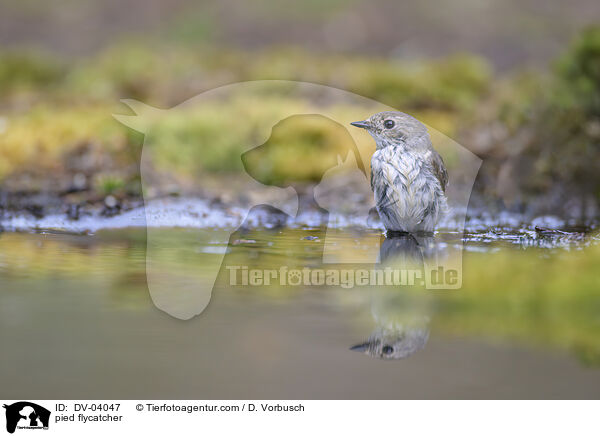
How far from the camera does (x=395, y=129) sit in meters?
4.49

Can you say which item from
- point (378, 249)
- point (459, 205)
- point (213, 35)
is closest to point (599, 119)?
point (459, 205)

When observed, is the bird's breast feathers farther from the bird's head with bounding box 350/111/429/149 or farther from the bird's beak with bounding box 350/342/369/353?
the bird's beak with bounding box 350/342/369/353

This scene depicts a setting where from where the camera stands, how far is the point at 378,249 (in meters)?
4.48

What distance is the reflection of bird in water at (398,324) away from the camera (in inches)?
103

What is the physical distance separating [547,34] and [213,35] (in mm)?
6161

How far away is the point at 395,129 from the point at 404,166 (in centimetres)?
23

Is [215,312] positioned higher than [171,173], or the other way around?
[171,173]

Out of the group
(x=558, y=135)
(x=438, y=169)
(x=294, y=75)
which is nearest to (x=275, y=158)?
(x=558, y=135)

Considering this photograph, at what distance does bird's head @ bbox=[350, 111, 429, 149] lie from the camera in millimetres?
4484

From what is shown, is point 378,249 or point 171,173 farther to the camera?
point 171,173

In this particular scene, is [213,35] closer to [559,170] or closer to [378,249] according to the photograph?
[559,170]
